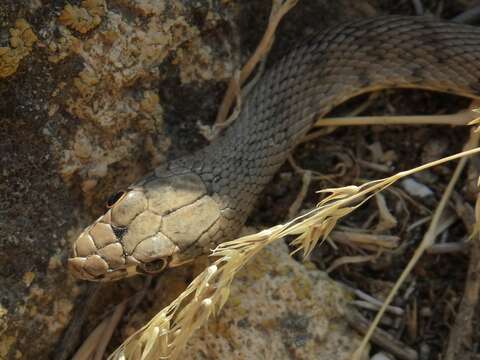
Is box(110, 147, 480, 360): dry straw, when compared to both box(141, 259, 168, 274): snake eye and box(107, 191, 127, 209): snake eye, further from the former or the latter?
box(107, 191, 127, 209): snake eye

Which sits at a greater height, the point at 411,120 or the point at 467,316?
the point at 411,120

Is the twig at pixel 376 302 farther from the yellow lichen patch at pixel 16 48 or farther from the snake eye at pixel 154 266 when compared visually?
the yellow lichen patch at pixel 16 48

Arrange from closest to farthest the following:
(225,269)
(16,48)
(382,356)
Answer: (225,269) → (16,48) → (382,356)

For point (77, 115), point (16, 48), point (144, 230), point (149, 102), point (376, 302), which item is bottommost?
point (376, 302)

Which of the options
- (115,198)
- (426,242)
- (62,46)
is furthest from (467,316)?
(62,46)

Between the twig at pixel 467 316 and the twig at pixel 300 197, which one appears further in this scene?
the twig at pixel 300 197

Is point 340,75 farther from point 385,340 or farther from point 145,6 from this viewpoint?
point 385,340

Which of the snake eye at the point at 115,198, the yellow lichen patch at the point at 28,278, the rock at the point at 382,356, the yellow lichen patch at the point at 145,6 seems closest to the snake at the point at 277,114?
the snake eye at the point at 115,198
